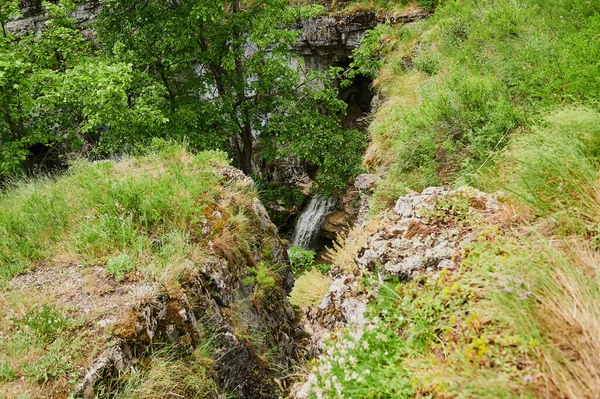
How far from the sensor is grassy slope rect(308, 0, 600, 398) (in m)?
2.14

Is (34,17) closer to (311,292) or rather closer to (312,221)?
(312,221)

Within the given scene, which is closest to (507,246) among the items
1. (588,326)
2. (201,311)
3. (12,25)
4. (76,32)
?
(588,326)

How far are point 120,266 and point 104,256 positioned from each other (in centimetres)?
43

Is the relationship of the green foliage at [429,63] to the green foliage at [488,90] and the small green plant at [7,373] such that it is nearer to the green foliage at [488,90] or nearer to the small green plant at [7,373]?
the green foliage at [488,90]

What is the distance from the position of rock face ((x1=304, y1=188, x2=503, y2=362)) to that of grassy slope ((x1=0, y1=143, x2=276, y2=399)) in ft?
5.15

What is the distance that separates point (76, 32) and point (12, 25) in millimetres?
9634

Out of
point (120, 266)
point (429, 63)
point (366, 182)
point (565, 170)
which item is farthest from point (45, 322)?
point (429, 63)

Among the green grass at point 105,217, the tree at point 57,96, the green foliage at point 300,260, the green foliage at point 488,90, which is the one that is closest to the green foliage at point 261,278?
the green grass at point 105,217

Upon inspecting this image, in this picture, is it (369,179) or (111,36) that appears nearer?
(369,179)

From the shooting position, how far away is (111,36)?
10.4 meters

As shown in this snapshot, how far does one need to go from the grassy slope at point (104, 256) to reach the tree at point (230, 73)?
421 centimetres

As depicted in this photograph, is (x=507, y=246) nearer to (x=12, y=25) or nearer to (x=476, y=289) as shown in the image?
(x=476, y=289)

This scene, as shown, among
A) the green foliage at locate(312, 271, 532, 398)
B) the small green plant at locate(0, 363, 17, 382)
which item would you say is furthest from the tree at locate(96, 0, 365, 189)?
the green foliage at locate(312, 271, 532, 398)

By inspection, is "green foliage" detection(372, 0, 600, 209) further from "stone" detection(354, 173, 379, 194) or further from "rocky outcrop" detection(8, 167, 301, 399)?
"rocky outcrop" detection(8, 167, 301, 399)
